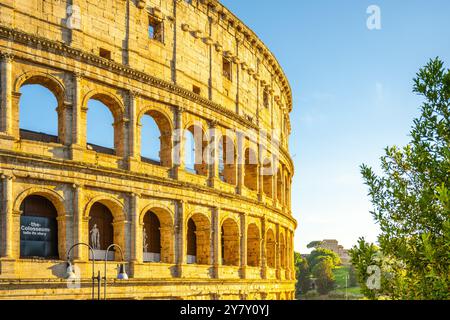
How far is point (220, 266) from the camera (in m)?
27.2

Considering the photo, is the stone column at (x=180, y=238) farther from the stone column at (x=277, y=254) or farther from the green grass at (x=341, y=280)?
→ the green grass at (x=341, y=280)

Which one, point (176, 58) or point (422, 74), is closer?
point (422, 74)

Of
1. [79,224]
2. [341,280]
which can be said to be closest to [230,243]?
[79,224]

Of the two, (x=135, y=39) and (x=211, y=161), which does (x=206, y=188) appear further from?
(x=135, y=39)

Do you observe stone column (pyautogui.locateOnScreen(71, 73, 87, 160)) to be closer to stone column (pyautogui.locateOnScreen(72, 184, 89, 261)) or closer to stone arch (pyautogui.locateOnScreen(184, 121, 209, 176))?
stone column (pyautogui.locateOnScreen(72, 184, 89, 261))

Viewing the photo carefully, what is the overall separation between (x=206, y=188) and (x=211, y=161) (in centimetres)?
177

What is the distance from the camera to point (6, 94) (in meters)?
19.6

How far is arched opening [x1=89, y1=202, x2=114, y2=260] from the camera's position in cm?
2252

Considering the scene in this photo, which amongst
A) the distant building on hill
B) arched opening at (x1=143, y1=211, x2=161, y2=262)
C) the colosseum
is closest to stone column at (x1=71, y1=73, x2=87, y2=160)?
the colosseum

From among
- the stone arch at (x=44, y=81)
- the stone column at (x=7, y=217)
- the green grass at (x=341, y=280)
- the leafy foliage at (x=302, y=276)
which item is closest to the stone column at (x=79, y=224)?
the stone column at (x=7, y=217)

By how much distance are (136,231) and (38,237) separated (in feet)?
12.6

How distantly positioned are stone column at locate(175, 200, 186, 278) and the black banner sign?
5.62 meters

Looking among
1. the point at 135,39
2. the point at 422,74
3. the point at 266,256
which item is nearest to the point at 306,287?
the point at 266,256

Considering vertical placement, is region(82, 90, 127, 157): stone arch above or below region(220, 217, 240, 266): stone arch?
above
